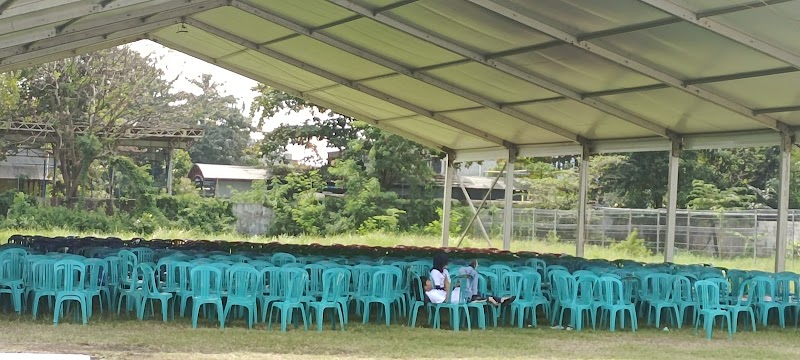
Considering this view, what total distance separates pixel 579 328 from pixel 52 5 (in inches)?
282

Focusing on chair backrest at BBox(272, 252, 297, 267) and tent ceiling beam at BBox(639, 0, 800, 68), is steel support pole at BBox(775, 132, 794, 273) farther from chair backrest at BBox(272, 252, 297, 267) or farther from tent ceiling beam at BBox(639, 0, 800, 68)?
chair backrest at BBox(272, 252, 297, 267)

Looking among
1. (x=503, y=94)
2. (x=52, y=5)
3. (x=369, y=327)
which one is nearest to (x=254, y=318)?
(x=369, y=327)

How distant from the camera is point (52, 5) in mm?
10336

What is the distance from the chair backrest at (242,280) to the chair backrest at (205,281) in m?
0.12

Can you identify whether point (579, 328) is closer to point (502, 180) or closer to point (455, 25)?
point (455, 25)

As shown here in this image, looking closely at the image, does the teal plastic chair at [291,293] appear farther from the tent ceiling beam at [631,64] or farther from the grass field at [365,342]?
the tent ceiling beam at [631,64]

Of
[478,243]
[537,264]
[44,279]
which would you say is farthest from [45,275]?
[478,243]

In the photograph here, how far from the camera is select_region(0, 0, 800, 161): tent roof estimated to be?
10992 mm

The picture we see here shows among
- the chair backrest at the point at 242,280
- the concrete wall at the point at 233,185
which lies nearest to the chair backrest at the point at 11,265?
the chair backrest at the point at 242,280

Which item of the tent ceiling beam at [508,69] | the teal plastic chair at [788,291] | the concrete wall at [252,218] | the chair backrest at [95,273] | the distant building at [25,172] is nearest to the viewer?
the chair backrest at [95,273]

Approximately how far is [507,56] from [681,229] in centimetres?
1241

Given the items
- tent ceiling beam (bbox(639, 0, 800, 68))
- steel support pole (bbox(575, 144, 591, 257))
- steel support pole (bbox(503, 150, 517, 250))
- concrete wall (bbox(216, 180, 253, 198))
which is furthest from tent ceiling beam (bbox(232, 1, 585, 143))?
concrete wall (bbox(216, 180, 253, 198))

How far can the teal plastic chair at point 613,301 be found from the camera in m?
10.3

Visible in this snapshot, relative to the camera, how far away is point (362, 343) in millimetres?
8812
